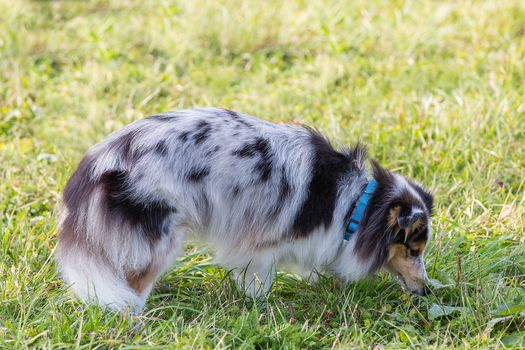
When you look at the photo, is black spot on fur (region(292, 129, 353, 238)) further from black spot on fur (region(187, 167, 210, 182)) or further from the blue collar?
black spot on fur (region(187, 167, 210, 182))

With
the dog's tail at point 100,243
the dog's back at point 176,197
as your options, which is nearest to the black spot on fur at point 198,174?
the dog's back at point 176,197

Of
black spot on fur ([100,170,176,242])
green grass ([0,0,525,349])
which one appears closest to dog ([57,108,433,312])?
black spot on fur ([100,170,176,242])

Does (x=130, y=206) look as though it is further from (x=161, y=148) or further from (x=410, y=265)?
(x=410, y=265)

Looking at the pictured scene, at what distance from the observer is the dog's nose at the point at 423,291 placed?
4.34m

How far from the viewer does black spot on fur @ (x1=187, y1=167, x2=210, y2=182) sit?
3.90 metres

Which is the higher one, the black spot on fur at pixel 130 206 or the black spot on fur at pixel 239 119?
the black spot on fur at pixel 239 119

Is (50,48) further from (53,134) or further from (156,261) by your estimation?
(156,261)

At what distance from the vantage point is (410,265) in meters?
4.33

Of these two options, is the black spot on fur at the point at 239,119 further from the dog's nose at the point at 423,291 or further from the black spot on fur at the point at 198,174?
the dog's nose at the point at 423,291

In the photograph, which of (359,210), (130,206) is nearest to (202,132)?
(130,206)

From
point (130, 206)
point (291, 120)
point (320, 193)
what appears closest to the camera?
point (130, 206)

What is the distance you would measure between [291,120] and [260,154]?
2.54 m

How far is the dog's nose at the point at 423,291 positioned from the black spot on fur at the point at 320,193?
2.35 ft

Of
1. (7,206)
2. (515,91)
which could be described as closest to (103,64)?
(7,206)
